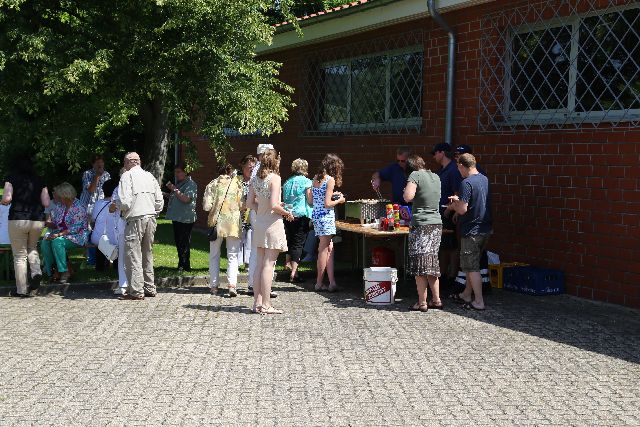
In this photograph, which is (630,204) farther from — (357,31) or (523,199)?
(357,31)

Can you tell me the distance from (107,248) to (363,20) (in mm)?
5485

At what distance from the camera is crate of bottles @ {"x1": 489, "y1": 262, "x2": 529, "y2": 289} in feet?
37.5

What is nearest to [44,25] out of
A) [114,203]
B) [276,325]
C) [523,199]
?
[114,203]

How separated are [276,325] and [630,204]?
411cm

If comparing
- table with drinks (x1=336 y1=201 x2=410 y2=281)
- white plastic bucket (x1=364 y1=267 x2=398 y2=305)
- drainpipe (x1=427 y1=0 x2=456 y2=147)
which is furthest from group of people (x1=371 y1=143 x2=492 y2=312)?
drainpipe (x1=427 y1=0 x2=456 y2=147)

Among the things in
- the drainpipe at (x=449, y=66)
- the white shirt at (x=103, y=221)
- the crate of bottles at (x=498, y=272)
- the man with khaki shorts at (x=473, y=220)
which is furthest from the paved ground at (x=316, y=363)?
the drainpipe at (x=449, y=66)

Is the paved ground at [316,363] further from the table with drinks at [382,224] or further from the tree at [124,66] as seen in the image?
the tree at [124,66]

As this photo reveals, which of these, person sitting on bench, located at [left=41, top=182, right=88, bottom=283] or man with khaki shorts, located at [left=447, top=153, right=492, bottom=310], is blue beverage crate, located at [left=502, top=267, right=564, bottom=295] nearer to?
man with khaki shorts, located at [left=447, top=153, right=492, bottom=310]

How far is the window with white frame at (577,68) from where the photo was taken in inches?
396

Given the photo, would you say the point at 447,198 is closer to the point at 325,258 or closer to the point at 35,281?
the point at 325,258

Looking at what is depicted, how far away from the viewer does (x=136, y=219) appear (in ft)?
35.3

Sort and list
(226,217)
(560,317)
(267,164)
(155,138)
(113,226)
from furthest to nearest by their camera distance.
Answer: (155,138), (113,226), (226,217), (267,164), (560,317)

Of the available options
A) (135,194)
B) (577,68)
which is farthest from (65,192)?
(577,68)

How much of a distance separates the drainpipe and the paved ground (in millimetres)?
2861
